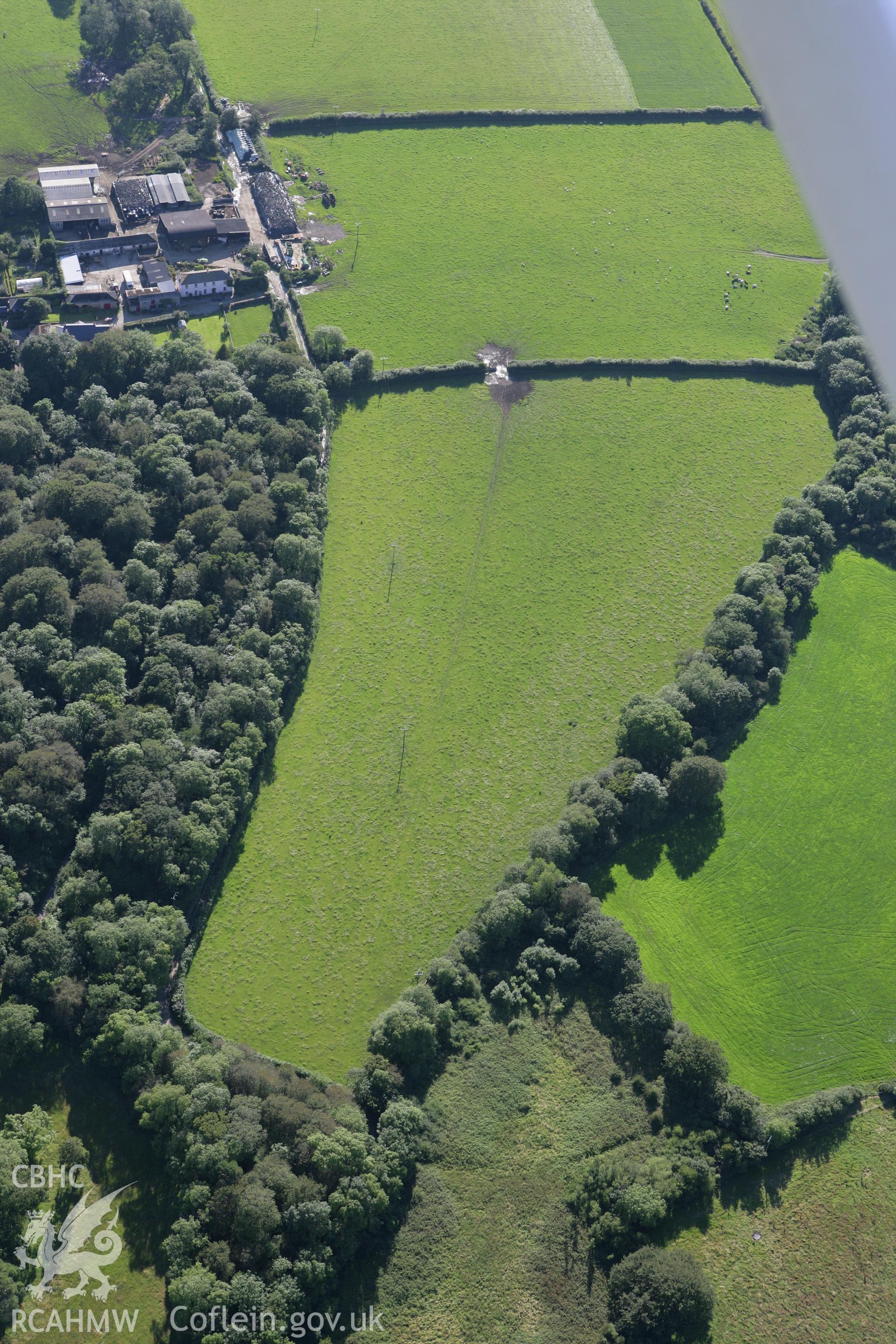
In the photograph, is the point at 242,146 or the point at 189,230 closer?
the point at 189,230

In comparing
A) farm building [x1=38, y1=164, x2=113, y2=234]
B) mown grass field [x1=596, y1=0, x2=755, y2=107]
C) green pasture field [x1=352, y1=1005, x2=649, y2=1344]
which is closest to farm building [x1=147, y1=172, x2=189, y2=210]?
farm building [x1=38, y1=164, x2=113, y2=234]

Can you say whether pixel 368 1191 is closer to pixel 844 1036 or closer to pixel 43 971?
pixel 43 971

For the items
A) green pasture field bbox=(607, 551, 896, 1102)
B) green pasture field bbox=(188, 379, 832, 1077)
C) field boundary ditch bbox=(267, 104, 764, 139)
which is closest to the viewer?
green pasture field bbox=(607, 551, 896, 1102)

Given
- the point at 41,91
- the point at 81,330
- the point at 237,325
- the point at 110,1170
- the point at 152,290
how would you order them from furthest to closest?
the point at 41,91, the point at 152,290, the point at 237,325, the point at 81,330, the point at 110,1170

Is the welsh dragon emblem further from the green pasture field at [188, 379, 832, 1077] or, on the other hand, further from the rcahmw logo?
the green pasture field at [188, 379, 832, 1077]

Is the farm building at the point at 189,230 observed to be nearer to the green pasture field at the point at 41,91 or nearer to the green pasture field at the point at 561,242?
the green pasture field at the point at 561,242

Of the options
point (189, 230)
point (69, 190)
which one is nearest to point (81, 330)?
point (189, 230)

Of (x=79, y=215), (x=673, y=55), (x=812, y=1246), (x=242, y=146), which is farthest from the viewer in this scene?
(x=673, y=55)

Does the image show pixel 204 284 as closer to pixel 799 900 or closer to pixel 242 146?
pixel 242 146

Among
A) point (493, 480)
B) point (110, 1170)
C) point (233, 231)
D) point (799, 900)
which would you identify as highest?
point (233, 231)
